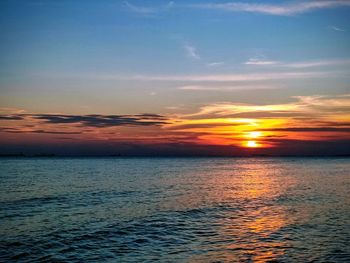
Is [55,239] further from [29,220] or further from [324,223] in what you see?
[324,223]

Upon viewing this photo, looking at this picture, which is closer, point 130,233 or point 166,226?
point 130,233

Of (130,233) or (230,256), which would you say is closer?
(230,256)

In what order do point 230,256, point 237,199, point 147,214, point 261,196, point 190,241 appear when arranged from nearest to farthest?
1. point 230,256
2. point 190,241
3. point 147,214
4. point 237,199
5. point 261,196

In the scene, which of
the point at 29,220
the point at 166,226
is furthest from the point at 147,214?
the point at 29,220

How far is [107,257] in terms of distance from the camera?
19469 millimetres

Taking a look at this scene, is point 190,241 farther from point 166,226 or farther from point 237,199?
point 237,199

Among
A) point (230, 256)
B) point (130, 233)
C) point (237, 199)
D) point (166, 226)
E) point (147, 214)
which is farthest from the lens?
point (237, 199)

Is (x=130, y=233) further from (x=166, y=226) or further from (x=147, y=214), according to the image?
(x=147, y=214)

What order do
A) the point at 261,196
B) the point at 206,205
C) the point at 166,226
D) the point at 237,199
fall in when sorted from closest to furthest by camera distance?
the point at 166,226
the point at 206,205
the point at 237,199
the point at 261,196

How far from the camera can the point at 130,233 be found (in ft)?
81.7

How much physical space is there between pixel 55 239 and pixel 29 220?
7226 mm

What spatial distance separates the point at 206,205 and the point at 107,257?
20.4 meters

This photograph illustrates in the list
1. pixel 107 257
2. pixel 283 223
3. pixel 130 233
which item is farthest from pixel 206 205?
pixel 107 257

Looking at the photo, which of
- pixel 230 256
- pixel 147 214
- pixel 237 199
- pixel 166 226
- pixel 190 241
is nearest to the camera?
pixel 230 256
